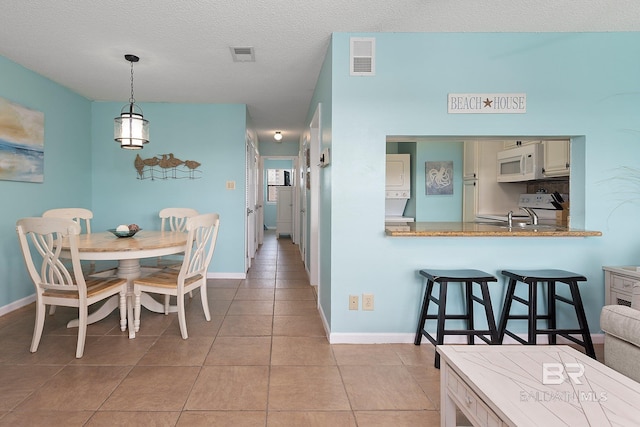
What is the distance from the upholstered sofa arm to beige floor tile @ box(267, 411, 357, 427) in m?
1.33

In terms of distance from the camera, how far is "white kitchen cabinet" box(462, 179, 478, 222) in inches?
169

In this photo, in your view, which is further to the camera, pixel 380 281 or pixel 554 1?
pixel 380 281

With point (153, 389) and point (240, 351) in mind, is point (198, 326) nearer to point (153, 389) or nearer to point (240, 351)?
point (240, 351)

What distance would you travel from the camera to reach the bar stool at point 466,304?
2.38 metres

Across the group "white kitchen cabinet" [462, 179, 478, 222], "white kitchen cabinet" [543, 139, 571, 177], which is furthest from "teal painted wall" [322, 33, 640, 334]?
"white kitchen cabinet" [462, 179, 478, 222]

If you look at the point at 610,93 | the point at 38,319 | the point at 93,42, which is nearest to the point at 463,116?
the point at 610,93

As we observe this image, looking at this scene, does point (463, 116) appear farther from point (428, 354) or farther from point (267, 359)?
point (267, 359)

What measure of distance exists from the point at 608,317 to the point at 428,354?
1.08 m

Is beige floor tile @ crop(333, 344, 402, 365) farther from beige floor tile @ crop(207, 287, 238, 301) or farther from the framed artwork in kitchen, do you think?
the framed artwork in kitchen

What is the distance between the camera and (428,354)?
2.53 m

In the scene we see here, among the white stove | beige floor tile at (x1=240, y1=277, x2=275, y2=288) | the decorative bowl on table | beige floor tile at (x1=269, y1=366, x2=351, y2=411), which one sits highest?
the white stove

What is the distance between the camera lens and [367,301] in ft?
8.95

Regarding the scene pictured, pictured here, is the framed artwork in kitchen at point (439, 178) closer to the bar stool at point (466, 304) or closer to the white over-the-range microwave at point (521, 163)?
the white over-the-range microwave at point (521, 163)

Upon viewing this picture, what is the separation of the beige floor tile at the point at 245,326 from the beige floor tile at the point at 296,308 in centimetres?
20
